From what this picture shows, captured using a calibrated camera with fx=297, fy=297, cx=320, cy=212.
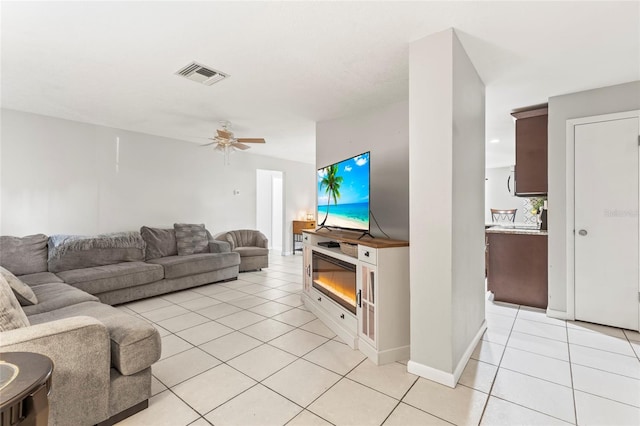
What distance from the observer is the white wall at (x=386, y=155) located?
3201 millimetres

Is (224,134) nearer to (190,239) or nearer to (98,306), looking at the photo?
(190,239)

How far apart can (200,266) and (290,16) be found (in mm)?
3633

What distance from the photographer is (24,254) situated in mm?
3443

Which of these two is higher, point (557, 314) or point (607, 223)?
point (607, 223)

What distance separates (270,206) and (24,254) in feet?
17.5

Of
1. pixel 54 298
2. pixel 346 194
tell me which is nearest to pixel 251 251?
pixel 346 194

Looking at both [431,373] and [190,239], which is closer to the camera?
[431,373]

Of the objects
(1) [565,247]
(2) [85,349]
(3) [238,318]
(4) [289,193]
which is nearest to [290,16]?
(2) [85,349]

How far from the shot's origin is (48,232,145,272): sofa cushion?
362cm

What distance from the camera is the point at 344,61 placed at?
2486mm

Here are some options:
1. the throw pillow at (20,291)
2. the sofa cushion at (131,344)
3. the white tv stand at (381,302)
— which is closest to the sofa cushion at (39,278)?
the throw pillow at (20,291)

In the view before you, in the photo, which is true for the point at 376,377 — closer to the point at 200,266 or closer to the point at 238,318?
the point at 238,318

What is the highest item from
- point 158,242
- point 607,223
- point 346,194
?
point 346,194

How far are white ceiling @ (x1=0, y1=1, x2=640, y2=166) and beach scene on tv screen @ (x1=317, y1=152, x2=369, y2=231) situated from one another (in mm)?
814
